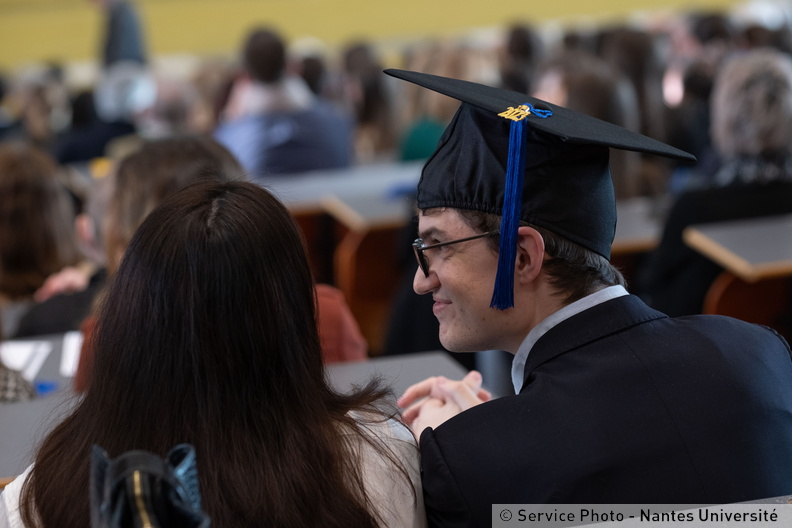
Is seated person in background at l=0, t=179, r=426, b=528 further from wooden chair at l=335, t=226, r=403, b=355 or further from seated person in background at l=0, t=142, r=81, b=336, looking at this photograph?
wooden chair at l=335, t=226, r=403, b=355

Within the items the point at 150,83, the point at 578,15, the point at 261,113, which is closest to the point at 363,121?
the point at 261,113

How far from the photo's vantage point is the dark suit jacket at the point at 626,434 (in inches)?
56.1

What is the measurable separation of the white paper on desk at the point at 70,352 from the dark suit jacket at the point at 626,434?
1398 mm

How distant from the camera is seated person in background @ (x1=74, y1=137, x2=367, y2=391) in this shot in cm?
247

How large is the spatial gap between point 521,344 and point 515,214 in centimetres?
26

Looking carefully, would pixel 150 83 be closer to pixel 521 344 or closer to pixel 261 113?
pixel 261 113

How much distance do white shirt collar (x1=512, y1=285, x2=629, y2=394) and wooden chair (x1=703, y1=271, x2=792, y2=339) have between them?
2202 mm

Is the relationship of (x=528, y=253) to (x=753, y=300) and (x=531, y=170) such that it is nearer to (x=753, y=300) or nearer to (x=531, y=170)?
(x=531, y=170)

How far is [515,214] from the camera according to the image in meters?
1.57

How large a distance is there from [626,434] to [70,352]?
70.1 inches

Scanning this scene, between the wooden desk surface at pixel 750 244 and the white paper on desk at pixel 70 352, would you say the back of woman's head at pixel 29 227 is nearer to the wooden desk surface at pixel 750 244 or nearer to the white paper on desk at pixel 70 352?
the white paper on desk at pixel 70 352

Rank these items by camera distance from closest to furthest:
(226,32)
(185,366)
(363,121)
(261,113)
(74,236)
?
1. (185,366)
2. (74,236)
3. (261,113)
4. (363,121)
5. (226,32)

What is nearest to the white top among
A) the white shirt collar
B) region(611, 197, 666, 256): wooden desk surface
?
the white shirt collar

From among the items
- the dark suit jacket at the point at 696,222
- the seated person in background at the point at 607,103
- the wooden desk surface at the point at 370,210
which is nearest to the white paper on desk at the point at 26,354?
the wooden desk surface at the point at 370,210
